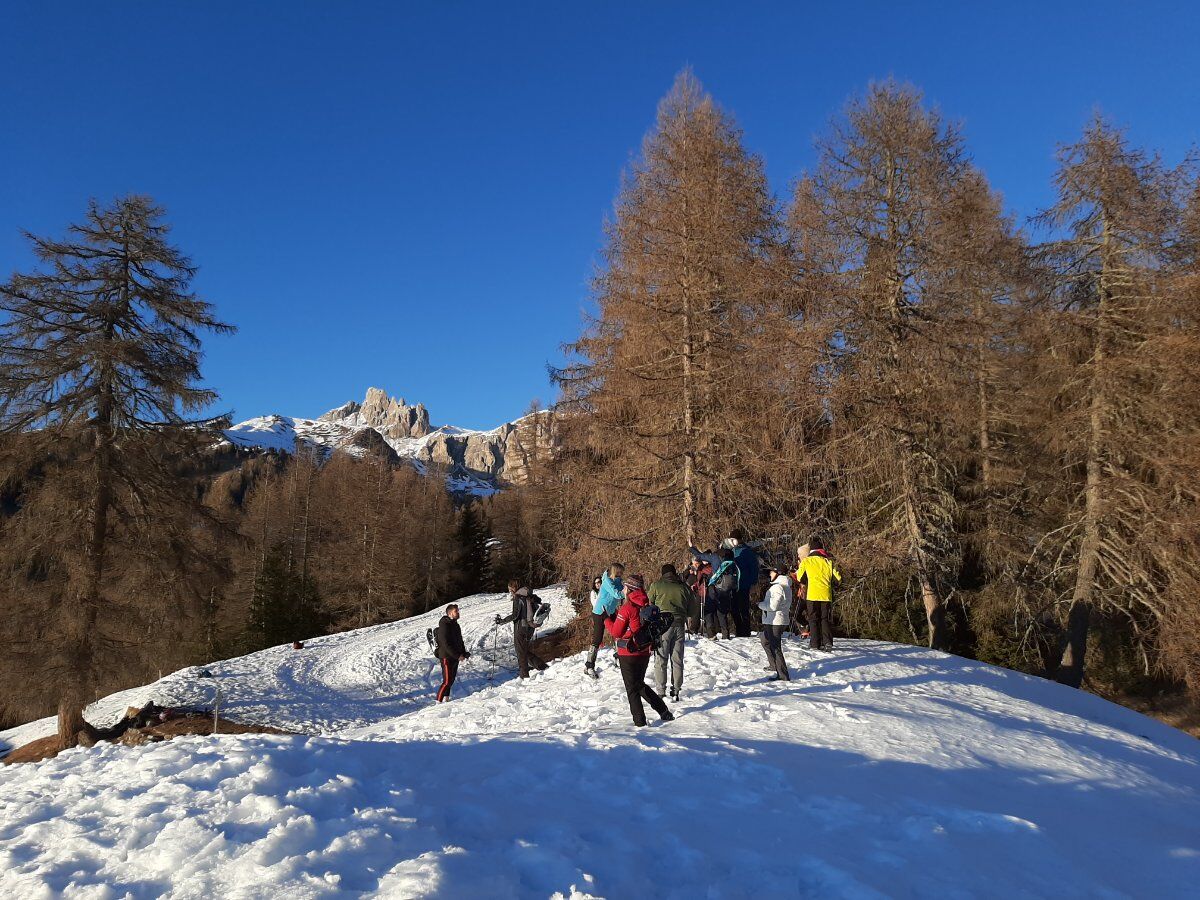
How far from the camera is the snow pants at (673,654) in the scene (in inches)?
353

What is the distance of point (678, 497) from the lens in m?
15.7

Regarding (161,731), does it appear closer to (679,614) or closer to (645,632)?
(679,614)

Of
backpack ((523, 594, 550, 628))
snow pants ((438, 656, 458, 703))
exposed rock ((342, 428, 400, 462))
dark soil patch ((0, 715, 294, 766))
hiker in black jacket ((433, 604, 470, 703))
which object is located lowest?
dark soil patch ((0, 715, 294, 766))

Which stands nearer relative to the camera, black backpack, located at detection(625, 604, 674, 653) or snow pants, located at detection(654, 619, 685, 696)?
black backpack, located at detection(625, 604, 674, 653)

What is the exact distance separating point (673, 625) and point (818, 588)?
11.0 feet

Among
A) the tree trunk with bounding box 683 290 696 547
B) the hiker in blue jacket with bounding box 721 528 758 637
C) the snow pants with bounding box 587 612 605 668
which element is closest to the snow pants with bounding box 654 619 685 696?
the snow pants with bounding box 587 612 605 668

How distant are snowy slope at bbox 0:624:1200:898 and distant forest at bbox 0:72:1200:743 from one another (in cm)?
748

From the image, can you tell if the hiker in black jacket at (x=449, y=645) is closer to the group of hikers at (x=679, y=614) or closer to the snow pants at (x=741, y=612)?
the group of hikers at (x=679, y=614)

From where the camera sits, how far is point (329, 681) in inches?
899

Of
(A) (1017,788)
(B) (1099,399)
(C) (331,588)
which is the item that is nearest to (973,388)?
(B) (1099,399)

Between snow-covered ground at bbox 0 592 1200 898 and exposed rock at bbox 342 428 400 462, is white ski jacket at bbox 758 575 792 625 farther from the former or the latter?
exposed rock at bbox 342 428 400 462

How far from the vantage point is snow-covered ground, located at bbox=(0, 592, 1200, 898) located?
11.6 feet

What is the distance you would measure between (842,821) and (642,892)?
1.91 metres

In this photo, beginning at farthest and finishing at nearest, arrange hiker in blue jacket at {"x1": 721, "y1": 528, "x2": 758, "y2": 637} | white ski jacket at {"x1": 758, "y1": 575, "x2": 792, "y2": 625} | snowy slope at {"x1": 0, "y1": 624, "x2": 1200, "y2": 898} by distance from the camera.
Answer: hiker in blue jacket at {"x1": 721, "y1": 528, "x2": 758, "y2": 637} < white ski jacket at {"x1": 758, "y1": 575, "x2": 792, "y2": 625} < snowy slope at {"x1": 0, "y1": 624, "x2": 1200, "y2": 898}
